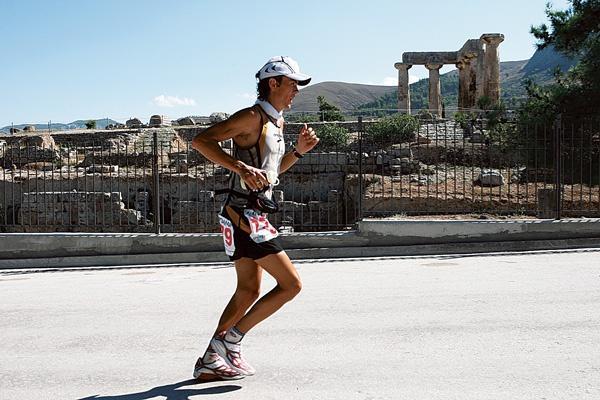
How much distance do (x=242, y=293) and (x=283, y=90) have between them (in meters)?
1.26

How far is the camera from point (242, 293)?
426 cm

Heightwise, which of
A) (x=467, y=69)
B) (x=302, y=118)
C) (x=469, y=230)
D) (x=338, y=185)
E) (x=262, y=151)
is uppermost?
(x=467, y=69)

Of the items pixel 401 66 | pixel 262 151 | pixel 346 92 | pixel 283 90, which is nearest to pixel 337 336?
pixel 262 151

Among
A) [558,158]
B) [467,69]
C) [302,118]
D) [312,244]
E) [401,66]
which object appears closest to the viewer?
[312,244]

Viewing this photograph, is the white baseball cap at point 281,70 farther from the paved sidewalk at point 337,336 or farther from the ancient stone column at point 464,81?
the ancient stone column at point 464,81

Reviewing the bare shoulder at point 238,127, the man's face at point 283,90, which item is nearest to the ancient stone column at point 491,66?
the man's face at point 283,90

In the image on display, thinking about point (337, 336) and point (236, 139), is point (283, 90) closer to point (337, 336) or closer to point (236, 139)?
point (236, 139)

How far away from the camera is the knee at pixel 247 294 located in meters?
4.25

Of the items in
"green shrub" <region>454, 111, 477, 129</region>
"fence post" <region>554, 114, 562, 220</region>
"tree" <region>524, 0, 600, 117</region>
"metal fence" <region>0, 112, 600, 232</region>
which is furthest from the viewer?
"green shrub" <region>454, 111, 477, 129</region>

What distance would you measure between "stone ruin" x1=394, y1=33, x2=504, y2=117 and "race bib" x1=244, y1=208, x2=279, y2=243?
3393cm

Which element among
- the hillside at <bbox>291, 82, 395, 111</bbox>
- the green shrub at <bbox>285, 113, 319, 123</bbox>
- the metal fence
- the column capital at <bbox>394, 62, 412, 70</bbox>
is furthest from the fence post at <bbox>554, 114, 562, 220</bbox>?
the hillside at <bbox>291, 82, 395, 111</bbox>

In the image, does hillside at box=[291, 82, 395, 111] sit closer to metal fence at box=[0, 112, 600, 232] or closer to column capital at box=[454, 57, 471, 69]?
column capital at box=[454, 57, 471, 69]

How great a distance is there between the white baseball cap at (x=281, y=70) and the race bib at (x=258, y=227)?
833 mm

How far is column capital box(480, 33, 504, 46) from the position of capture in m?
37.4
